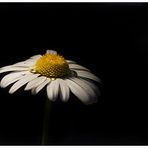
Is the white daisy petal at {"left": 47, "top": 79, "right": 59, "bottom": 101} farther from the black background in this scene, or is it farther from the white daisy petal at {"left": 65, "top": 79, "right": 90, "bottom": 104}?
the black background

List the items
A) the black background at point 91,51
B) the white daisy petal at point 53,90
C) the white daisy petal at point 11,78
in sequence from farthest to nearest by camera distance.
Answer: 1. the black background at point 91,51
2. the white daisy petal at point 11,78
3. the white daisy petal at point 53,90

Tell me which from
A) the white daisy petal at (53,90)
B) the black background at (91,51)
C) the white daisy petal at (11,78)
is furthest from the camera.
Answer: the black background at (91,51)

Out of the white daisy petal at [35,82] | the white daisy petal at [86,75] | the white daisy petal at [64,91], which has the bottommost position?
the white daisy petal at [64,91]

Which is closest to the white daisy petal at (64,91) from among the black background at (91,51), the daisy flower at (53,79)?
the daisy flower at (53,79)

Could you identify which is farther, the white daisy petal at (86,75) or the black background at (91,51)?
the black background at (91,51)

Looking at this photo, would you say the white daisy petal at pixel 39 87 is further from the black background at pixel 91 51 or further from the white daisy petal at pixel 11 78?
the black background at pixel 91 51

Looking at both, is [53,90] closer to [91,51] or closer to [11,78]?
[11,78]

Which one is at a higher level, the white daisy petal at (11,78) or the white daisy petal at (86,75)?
the white daisy petal at (86,75)
